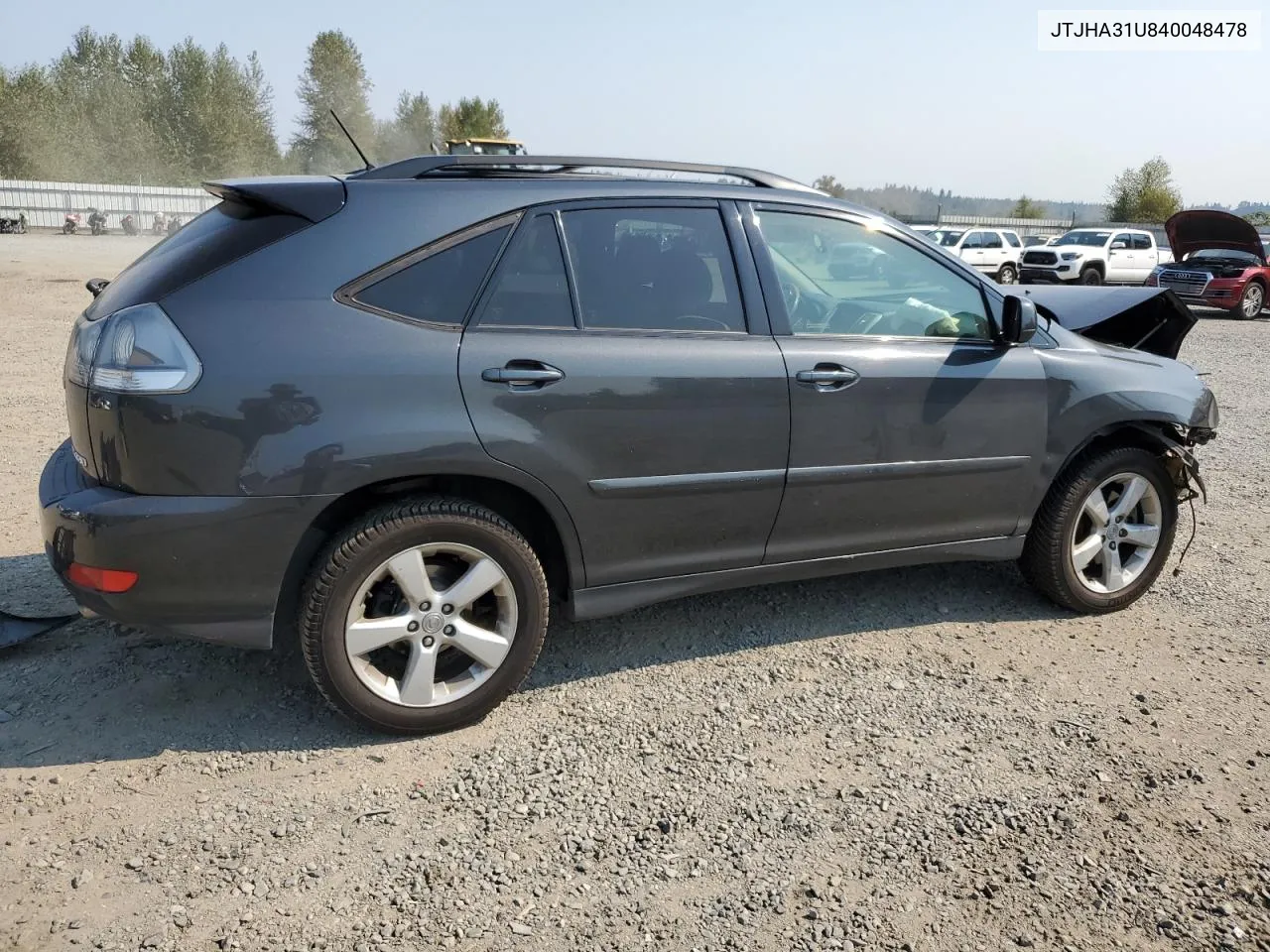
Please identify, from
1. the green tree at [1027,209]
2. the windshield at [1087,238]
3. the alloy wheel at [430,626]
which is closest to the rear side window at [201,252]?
the alloy wheel at [430,626]

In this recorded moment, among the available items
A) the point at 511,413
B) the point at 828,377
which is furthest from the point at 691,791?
the point at 828,377

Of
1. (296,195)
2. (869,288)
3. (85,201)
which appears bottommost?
(869,288)

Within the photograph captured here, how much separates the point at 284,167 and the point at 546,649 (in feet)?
265

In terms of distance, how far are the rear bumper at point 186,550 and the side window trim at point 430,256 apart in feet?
1.93

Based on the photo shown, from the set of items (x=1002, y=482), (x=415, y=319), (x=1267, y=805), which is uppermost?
(x=415, y=319)

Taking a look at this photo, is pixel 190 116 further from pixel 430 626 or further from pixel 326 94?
pixel 430 626

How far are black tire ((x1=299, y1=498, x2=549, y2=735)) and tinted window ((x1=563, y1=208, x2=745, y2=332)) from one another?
768 millimetres

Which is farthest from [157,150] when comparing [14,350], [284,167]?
[14,350]

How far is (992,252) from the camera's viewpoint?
85.4ft

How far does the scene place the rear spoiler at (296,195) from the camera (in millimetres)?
2924

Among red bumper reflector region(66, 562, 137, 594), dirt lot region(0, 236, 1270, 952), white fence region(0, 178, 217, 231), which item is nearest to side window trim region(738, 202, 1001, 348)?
dirt lot region(0, 236, 1270, 952)

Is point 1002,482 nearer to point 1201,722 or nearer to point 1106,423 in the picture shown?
point 1106,423

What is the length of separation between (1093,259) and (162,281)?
26551 mm

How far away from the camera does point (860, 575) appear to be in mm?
4562
